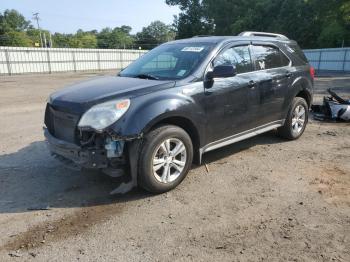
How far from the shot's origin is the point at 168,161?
4.29 meters

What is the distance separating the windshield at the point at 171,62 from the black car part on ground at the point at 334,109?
185 inches

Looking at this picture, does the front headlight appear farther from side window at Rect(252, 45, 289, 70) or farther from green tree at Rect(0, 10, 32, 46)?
green tree at Rect(0, 10, 32, 46)

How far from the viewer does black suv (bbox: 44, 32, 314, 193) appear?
3902 millimetres

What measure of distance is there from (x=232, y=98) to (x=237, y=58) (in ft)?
2.25

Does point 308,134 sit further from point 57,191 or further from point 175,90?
point 57,191

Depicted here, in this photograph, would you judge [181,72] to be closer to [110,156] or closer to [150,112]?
[150,112]

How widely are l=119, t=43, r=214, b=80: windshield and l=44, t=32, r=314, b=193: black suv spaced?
16 mm

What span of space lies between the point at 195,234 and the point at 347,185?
2326 millimetres

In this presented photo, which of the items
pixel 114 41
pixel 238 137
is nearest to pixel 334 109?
pixel 238 137

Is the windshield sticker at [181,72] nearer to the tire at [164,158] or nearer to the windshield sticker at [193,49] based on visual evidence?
the windshield sticker at [193,49]

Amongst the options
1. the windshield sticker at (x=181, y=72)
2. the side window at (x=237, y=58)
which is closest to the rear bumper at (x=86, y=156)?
the windshield sticker at (x=181, y=72)

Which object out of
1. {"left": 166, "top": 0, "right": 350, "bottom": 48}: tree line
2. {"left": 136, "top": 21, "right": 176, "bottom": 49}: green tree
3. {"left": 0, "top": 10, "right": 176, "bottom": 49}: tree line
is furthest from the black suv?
{"left": 136, "top": 21, "right": 176, "bottom": 49}: green tree

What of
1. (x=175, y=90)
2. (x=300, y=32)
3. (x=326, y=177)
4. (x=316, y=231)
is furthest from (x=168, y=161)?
(x=300, y=32)

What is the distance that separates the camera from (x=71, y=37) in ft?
333
